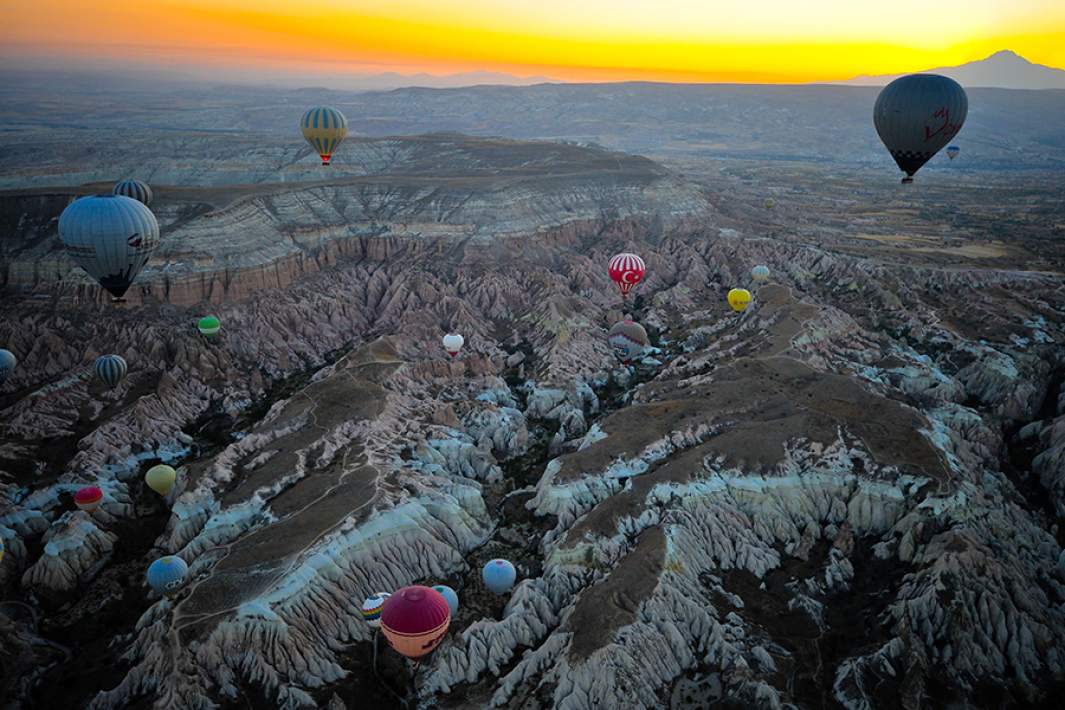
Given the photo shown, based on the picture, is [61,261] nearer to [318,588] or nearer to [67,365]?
[67,365]

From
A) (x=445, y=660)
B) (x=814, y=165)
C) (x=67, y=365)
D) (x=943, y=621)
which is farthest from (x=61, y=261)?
(x=814, y=165)

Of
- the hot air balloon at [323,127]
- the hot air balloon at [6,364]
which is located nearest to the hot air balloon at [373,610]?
the hot air balloon at [6,364]

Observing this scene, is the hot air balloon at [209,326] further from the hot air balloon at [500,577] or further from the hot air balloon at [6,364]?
the hot air balloon at [500,577]

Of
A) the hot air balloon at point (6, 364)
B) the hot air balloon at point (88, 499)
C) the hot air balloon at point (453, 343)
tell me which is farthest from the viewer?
the hot air balloon at point (453, 343)

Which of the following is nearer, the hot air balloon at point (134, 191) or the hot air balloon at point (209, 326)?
the hot air balloon at point (209, 326)

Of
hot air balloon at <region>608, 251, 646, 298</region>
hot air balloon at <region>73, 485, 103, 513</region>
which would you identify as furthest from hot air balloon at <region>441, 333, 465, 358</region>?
hot air balloon at <region>73, 485, 103, 513</region>

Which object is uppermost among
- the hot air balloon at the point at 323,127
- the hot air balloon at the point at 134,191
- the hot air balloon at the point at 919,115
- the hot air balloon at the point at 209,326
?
the hot air balloon at the point at 919,115

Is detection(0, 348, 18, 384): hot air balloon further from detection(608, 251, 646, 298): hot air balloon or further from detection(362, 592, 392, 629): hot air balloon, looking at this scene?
detection(608, 251, 646, 298): hot air balloon

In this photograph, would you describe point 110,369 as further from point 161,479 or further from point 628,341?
point 628,341
